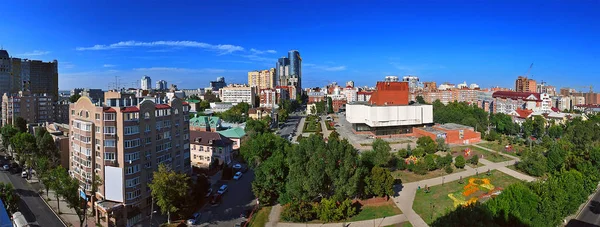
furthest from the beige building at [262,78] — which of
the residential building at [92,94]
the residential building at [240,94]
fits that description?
the residential building at [92,94]

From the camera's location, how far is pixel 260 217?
20984 mm

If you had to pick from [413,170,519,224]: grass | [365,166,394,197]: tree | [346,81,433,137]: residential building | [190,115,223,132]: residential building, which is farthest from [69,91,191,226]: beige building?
[346,81,433,137]: residential building

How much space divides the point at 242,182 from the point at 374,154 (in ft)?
36.4

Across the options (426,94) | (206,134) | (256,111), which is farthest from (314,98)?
(206,134)

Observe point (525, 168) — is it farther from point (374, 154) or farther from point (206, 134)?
point (206, 134)

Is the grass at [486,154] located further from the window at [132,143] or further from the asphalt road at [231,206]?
the window at [132,143]

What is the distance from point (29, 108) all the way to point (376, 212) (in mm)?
50331

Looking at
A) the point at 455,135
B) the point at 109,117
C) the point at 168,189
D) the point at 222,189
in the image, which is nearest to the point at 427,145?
the point at 455,135

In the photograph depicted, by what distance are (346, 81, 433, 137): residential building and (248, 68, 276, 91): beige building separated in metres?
81.5

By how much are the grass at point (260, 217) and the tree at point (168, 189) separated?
423 cm

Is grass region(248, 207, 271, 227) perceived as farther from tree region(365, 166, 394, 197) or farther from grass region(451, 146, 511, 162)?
grass region(451, 146, 511, 162)

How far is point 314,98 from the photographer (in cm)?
11094

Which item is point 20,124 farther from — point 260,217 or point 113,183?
point 260,217

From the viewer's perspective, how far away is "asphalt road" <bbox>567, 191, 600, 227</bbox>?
20.5 meters
